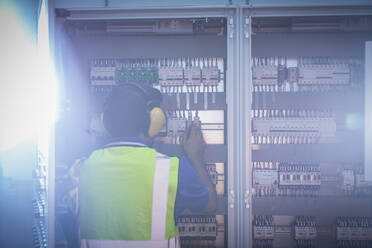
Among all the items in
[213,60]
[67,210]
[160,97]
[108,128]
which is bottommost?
[67,210]

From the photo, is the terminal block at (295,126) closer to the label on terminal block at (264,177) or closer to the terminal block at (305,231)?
the label on terminal block at (264,177)

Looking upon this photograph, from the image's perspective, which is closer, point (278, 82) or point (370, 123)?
point (370, 123)

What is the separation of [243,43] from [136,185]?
40.9 inches

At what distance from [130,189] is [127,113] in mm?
409

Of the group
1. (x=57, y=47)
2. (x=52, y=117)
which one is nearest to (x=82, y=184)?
(x=52, y=117)

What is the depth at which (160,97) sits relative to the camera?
70.2 inches

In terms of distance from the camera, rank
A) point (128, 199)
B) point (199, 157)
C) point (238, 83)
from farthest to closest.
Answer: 1. point (199, 157)
2. point (238, 83)
3. point (128, 199)

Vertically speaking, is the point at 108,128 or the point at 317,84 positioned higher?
the point at 317,84

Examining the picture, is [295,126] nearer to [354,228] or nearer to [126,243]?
[354,228]

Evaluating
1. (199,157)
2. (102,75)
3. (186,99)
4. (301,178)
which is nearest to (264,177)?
(301,178)

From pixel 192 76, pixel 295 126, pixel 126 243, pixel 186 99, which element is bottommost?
pixel 126 243

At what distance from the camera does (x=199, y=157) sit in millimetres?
1743

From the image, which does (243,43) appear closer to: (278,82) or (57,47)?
(278,82)

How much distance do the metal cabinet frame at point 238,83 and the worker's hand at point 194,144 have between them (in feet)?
0.68
